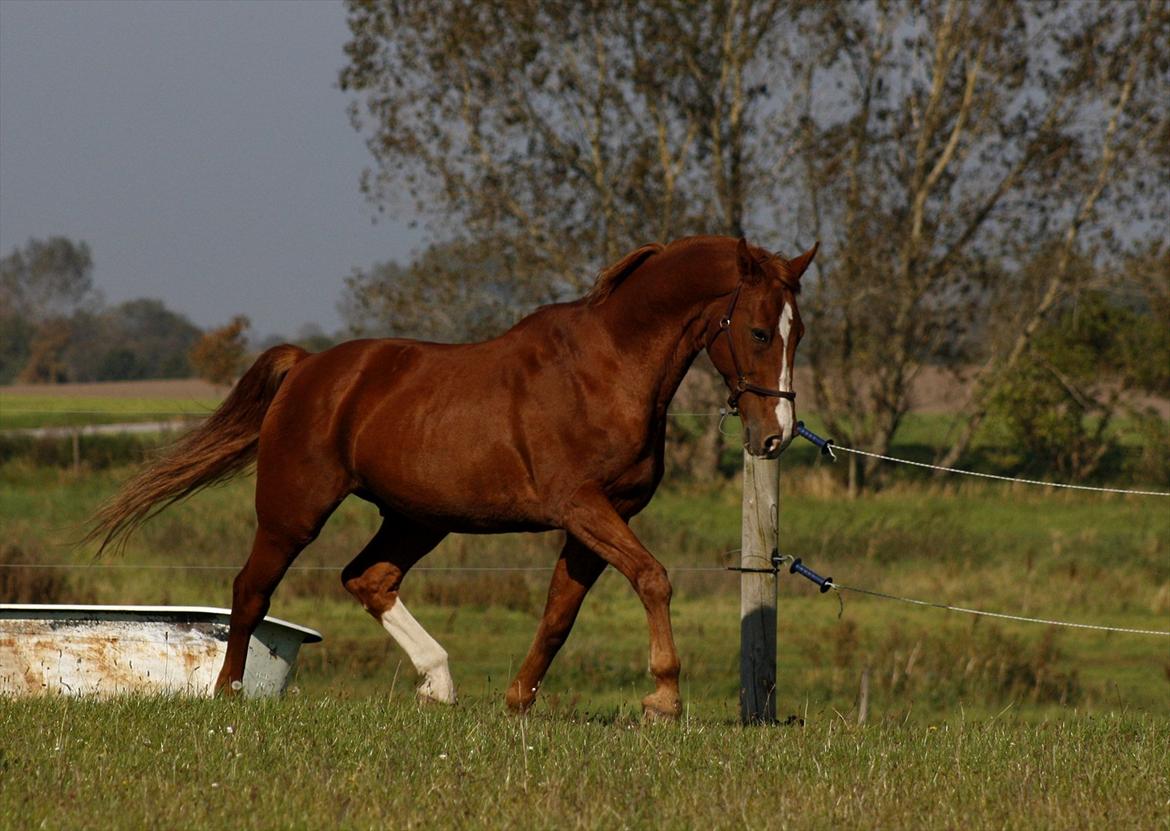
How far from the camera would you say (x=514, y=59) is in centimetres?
2531

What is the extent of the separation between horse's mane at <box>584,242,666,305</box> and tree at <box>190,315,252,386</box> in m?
30.4

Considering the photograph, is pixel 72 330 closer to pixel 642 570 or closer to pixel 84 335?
pixel 84 335

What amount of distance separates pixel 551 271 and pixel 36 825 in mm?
22032

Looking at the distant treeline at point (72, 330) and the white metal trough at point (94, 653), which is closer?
the white metal trough at point (94, 653)

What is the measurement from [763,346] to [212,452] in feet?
10.1

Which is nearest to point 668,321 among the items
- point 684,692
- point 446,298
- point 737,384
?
point 737,384

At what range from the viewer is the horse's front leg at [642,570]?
6332mm

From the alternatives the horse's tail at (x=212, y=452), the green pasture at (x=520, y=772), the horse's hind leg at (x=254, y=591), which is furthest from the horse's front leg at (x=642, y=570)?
the horse's tail at (x=212, y=452)

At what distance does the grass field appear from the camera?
4.93 meters

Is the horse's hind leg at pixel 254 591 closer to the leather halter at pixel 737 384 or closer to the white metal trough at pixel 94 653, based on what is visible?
the white metal trough at pixel 94 653

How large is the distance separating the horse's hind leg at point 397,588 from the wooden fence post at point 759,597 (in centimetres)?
157

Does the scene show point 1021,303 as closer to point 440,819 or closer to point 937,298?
point 937,298

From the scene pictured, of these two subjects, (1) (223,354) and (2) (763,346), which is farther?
(1) (223,354)

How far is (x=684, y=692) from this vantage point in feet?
40.9
